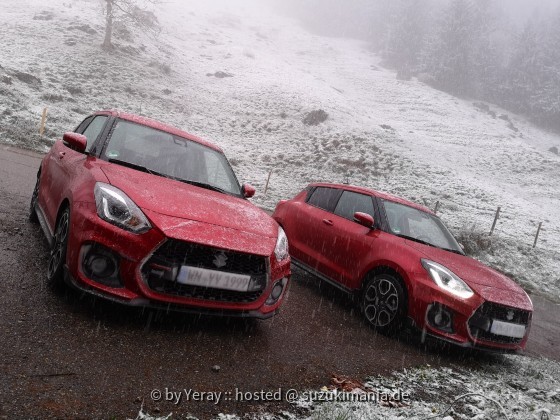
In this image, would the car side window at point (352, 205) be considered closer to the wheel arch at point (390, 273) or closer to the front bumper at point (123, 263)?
the wheel arch at point (390, 273)

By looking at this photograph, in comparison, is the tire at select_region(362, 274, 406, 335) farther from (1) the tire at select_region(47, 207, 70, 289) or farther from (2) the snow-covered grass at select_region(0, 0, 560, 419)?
(1) the tire at select_region(47, 207, 70, 289)

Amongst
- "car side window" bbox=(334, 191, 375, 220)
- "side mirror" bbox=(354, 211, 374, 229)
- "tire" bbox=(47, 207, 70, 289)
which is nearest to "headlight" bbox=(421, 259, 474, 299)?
"side mirror" bbox=(354, 211, 374, 229)

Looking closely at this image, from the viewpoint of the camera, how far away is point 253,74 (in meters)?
44.2

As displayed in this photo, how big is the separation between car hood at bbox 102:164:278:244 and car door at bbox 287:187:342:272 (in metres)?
2.03

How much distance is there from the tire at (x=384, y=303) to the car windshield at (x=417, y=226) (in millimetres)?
733

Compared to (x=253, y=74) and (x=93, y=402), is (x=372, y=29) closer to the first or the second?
(x=253, y=74)

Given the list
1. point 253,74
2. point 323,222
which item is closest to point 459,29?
point 253,74

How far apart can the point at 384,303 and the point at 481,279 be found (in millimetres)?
1084

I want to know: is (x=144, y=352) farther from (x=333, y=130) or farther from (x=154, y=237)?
(x=333, y=130)

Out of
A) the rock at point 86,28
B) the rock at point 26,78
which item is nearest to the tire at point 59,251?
the rock at point 26,78

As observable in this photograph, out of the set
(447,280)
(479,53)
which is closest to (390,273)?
(447,280)

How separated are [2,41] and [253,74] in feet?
74.6

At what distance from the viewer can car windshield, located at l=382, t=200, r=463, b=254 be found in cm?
529

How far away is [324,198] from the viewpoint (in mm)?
6422
